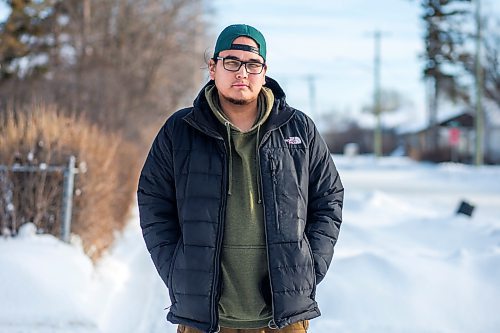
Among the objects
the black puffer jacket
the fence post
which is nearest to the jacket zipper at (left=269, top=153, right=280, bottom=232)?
the black puffer jacket

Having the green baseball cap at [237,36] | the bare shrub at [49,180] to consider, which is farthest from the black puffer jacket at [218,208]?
the bare shrub at [49,180]

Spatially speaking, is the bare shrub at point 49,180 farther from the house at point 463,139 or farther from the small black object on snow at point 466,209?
the house at point 463,139

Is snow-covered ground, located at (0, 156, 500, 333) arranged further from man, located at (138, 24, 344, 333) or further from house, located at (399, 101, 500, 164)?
house, located at (399, 101, 500, 164)

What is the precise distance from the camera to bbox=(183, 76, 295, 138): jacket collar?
2.73 m

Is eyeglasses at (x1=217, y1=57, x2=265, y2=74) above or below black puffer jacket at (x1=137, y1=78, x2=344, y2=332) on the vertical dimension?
above

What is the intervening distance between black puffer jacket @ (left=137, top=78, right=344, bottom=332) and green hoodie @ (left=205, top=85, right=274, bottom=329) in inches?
1.6

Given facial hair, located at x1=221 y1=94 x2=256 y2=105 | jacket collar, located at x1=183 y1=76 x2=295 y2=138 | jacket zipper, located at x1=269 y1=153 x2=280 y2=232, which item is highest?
facial hair, located at x1=221 y1=94 x2=256 y2=105

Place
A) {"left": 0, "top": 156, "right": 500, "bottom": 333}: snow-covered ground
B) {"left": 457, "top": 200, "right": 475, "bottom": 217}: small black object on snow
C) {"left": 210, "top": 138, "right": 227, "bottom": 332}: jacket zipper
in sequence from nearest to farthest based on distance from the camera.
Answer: {"left": 210, "top": 138, "right": 227, "bottom": 332}: jacket zipper
{"left": 0, "top": 156, "right": 500, "bottom": 333}: snow-covered ground
{"left": 457, "top": 200, "right": 475, "bottom": 217}: small black object on snow

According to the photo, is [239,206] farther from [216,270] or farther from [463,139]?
[463,139]

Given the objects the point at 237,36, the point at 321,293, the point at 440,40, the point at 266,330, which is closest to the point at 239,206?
the point at 266,330

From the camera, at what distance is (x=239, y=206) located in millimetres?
2684

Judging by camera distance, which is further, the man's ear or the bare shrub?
the bare shrub

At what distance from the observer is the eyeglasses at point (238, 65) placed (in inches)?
107

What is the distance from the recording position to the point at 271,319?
8.85 feet
